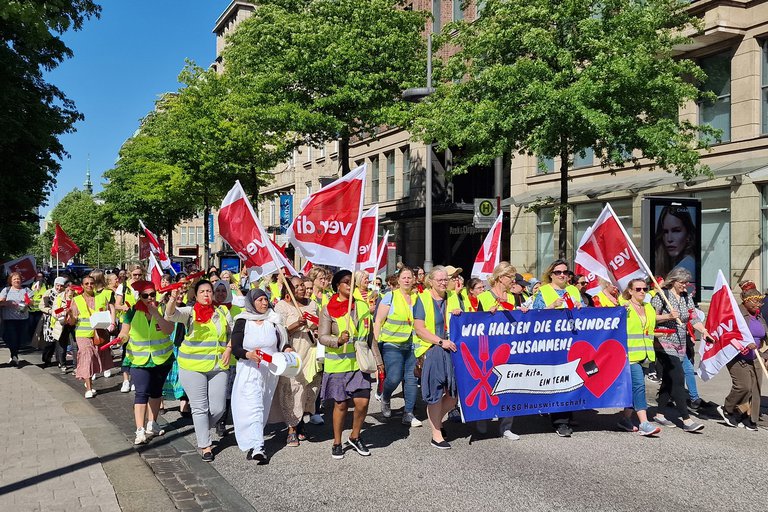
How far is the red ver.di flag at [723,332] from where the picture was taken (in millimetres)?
8102

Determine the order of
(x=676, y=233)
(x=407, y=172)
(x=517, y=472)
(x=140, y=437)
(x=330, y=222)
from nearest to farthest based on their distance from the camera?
(x=517, y=472), (x=140, y=437), (x=330, y=222), (x=676, y=233), (x=407, y=172)

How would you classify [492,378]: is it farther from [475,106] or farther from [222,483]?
[475,106]

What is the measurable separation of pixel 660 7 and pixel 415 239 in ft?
62.8

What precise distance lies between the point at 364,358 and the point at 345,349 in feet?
0.65

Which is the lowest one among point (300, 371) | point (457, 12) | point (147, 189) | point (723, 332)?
point (300, 371)

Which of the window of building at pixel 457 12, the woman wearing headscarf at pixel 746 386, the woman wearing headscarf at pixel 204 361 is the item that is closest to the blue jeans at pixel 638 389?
the woman wearing headscarf at pixel 746 386

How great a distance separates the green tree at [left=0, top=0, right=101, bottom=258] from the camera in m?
19.8

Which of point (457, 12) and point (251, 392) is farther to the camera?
point (457, 12)

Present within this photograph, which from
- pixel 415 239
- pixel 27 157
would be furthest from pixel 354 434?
pixel 415 239

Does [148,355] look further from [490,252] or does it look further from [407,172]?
[407,172]

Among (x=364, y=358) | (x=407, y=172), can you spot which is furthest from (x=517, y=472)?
(x=407, y=172)

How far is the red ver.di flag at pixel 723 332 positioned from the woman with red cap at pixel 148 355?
6.00 m

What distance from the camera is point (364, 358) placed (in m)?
6.86

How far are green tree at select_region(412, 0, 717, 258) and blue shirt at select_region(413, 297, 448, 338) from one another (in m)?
7.78
